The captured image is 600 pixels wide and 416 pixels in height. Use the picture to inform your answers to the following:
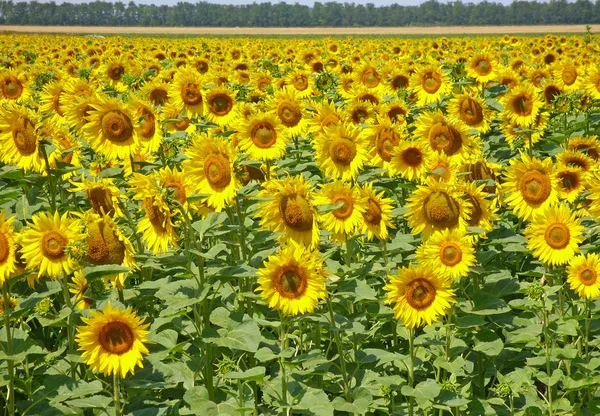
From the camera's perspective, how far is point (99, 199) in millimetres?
4219

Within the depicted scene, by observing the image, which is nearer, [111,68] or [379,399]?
[379,399]

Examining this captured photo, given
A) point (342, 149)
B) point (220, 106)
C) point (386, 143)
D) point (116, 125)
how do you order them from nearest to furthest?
point (116, 125) → point (342, 149) → point (386, 143) → point (220, 106)

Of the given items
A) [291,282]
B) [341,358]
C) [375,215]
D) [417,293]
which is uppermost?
[375,215]

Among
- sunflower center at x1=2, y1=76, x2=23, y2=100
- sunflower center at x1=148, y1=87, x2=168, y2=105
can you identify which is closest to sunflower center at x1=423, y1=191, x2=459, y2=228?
sunflower center at x1=148, y1=87, x2=168, y2=105

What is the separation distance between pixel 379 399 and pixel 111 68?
6794 millimetres

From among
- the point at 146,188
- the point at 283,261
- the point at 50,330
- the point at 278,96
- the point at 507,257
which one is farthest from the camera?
the point at 278,96

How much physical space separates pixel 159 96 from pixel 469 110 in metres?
3.27

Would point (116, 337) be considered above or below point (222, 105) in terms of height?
below

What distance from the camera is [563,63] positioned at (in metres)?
9.12

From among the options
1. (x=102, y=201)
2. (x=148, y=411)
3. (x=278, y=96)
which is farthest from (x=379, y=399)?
(x=278, y=96)

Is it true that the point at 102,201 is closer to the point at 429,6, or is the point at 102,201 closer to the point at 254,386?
the point at 254,386

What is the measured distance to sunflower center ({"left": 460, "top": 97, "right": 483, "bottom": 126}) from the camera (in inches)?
244

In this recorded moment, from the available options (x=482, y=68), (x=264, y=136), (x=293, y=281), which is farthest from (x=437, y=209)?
(x=482, y=68)

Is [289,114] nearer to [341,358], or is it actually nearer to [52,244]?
[341,358]
